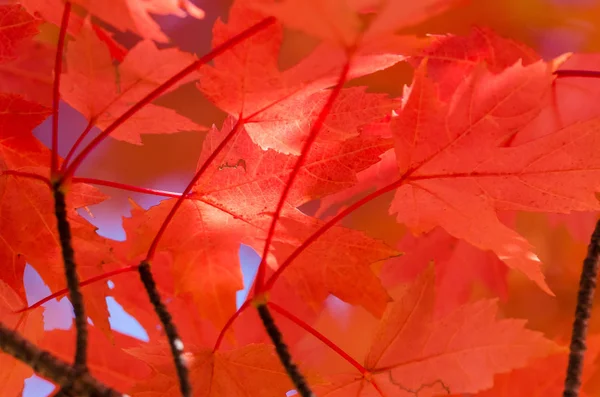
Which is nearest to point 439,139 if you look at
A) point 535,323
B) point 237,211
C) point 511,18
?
point 237,211

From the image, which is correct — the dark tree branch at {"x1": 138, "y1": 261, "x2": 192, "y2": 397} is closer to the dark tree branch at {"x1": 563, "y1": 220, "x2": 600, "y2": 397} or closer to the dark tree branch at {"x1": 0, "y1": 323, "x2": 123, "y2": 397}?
the dark tree branch at {"x1": 0, "y1": 323, "x2": 123, "y2": 397}

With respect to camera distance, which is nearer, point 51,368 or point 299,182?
point 51,368

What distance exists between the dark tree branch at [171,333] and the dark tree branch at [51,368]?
37 mm

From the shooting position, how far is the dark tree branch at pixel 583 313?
340 millimetres

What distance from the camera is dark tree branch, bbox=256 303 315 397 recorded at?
0.30 m

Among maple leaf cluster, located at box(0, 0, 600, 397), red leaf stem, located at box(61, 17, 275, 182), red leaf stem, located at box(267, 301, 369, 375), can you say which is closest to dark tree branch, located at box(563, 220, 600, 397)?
maple leaf cluster, located at box(0, 0, 600, 397)

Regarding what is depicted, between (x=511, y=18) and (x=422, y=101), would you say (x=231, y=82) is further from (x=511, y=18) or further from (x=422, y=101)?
(x=511, y=18)

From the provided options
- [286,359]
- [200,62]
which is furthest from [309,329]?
[200,62]

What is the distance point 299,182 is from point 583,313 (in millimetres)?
188

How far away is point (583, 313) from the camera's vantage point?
349 millimetres

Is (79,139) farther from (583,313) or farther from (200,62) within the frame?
(583,313)

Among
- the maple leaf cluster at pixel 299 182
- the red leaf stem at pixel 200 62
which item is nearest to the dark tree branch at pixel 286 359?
the maple leaf cluster at pixel 299 182

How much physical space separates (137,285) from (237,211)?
0.73 feet

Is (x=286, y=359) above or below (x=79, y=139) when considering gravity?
below
